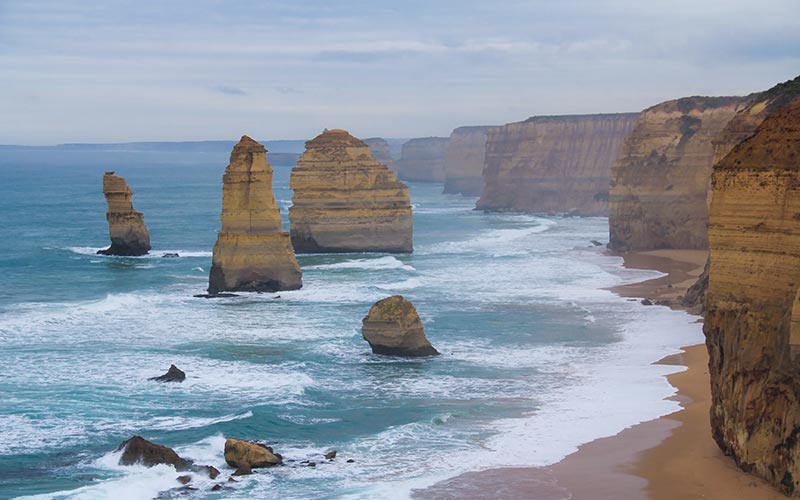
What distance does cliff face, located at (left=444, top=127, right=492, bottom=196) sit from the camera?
159m

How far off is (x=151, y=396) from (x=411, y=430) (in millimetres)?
A: 6821

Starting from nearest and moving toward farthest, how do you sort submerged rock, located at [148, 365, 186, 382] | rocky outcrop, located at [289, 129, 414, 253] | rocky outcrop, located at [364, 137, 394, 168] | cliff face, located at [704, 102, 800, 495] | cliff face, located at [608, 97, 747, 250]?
cliff face, located at [704, 102, 800, 495], submerged rock, located at [148, 365, 186, 382], cliff face, located at [608, 97, 747, 250], rocky outcrop, located at [289, 129, 414, 253], rocky outcrop, located at [364, 137, 394, 168]

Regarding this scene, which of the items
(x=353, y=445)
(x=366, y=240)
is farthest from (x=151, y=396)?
(x=366, y=240)

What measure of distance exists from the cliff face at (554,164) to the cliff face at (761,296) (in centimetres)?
9247

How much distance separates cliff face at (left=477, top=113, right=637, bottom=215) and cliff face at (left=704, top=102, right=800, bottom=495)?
9247cm

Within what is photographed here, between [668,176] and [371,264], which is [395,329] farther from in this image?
[668,176]

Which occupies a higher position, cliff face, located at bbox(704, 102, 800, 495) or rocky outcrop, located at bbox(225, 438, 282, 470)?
cliff face, located at bbox(704, 102, 800, 495)

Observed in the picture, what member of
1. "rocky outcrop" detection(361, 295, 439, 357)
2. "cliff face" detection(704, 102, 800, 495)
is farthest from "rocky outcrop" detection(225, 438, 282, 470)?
"rocky outcrop" detection(361, 295, 439, 357)

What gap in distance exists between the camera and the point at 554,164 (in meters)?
116

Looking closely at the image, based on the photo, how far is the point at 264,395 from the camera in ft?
94.8

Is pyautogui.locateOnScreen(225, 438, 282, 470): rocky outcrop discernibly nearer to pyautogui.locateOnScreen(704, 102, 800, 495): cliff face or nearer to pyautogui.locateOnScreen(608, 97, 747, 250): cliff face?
pyautogui.locateOnScreen(704, 102, 800, 495): cliff face

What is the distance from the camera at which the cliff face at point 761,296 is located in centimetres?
1905

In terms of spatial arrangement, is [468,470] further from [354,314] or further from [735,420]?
[354,314]

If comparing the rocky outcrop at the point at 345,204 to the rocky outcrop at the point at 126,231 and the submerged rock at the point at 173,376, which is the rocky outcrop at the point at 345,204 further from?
the submerged rock at the point at 173,376
